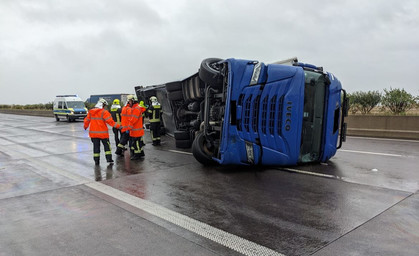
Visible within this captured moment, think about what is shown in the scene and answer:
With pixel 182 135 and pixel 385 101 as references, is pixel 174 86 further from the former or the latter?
pixel 385 101

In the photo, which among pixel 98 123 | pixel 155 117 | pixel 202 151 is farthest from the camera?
pixel 155 117

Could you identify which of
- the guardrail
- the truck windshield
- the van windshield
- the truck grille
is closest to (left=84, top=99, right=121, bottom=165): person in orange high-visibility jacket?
the truck grille

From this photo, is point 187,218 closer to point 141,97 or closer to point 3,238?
Result: point 3,238

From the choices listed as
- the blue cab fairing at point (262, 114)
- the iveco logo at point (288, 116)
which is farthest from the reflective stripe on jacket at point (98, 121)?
the iveco logo at point (288, 116)

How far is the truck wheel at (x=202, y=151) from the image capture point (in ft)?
21.8

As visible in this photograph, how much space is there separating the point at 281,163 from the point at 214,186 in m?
1.51

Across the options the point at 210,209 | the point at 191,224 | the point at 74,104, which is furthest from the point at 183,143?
the point at 74,104

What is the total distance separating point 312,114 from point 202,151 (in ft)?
7.51

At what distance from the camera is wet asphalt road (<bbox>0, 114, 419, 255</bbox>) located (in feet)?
10.2

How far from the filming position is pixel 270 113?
5871 millimetres

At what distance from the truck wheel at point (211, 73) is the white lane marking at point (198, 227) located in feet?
9.46

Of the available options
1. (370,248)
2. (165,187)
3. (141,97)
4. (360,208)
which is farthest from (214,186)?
(141,97)

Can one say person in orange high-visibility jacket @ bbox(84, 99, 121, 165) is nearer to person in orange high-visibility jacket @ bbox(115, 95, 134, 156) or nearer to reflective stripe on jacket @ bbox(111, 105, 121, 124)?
person in orange high-visibility jacket @ bbox(115, 95, 134, 156)

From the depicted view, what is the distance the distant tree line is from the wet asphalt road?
327 inches
